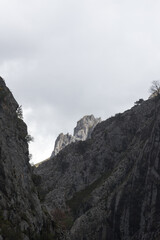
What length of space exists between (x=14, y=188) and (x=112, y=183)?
201 feet

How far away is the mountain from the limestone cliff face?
36.7 metres

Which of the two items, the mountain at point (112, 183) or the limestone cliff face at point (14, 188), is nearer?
the limestone cliff face at point (14, 188)

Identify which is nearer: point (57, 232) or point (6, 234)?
point (6, 234)

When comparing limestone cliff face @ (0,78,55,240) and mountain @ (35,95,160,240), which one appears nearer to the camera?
limestone cliff face @ (0,78,55,240)

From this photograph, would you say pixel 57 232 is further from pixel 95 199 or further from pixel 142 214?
pixel 95 199

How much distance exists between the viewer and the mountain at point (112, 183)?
7656 cm

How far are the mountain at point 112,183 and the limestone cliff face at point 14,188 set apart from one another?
3673cm

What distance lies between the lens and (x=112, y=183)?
9431cm

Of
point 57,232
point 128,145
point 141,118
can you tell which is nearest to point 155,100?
point 141,118

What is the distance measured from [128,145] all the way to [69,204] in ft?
117

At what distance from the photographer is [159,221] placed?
68.8m

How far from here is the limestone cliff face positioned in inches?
1270

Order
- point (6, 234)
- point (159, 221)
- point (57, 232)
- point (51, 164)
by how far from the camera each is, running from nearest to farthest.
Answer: point (6, 234) < point (57, 232) < point (159, 221) < point (51, 164)

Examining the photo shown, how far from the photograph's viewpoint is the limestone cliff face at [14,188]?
32250 millimetres
